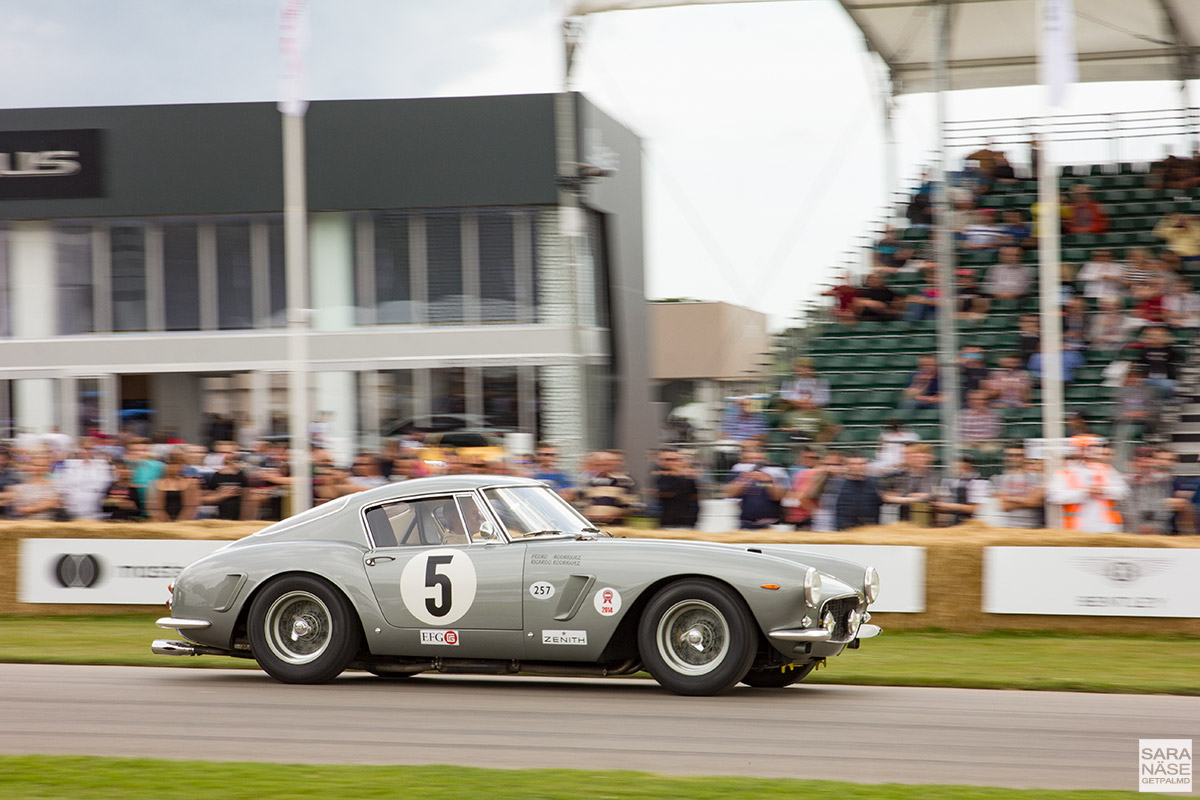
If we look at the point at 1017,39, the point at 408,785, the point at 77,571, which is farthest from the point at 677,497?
the point at 1017,39

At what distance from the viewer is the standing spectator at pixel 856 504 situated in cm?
1256

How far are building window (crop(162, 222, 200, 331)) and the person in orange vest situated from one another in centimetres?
1599

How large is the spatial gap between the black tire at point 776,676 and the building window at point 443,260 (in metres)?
15.7

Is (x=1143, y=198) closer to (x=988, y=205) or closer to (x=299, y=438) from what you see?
(x=988, y=205)

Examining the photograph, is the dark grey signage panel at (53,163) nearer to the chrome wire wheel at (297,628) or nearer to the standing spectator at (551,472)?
the standing spectator at (551,472)

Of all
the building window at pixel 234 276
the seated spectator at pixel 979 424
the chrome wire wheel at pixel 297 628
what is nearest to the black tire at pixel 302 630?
the chrome wire wheel at pixel 297 628

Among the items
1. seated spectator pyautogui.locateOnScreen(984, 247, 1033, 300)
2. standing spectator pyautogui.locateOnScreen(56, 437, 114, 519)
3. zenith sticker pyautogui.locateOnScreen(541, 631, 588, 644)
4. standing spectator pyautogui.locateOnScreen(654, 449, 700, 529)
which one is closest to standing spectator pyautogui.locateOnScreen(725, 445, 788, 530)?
standing spectator pyautogui.locateOnScreen(654, 449, 700, 529)

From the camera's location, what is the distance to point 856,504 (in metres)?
12.6

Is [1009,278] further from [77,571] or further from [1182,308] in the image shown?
[77,571]

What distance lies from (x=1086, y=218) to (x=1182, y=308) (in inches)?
110

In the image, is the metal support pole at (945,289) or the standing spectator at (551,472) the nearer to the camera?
the standing spectator at (551,472)

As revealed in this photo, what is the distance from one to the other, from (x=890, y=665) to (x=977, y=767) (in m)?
3.51

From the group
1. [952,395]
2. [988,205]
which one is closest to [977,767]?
[952,395]

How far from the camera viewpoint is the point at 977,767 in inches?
240
